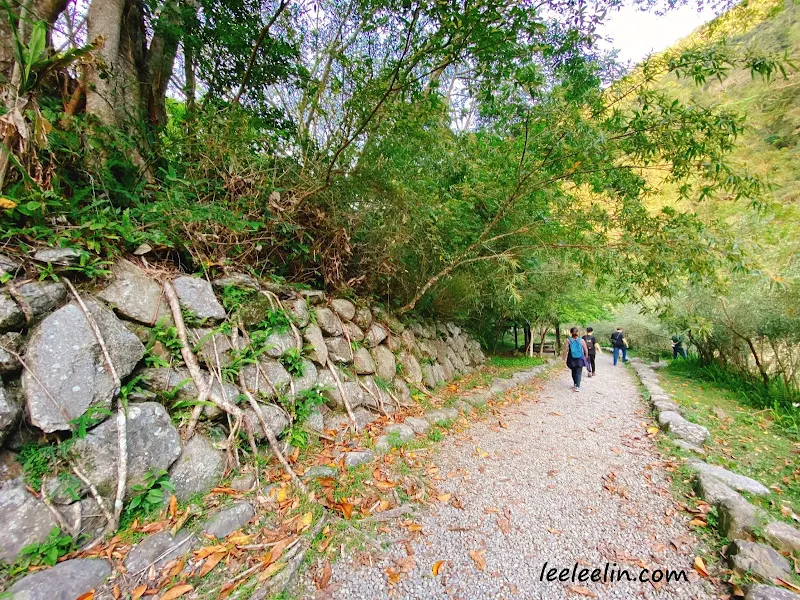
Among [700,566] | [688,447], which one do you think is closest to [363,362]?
[700,566]

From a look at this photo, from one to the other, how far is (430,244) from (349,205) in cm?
126

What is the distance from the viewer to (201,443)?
7.07ft

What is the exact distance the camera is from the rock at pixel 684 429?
3520 millimetres

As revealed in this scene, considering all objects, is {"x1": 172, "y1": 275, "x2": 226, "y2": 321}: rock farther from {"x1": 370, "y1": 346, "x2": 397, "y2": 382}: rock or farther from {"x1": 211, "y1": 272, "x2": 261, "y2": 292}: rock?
{"x1": 370, "y1": 346, "x2": 397, "y2": 382}: rock

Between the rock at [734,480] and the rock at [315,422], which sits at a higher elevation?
the rock at [315,422]

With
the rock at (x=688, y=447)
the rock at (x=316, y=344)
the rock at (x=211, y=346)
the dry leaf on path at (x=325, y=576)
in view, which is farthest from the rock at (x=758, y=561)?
the rock at (x=211, y=346)

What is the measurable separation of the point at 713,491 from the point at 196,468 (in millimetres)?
3914

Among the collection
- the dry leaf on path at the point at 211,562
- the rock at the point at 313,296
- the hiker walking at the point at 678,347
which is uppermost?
the rock at the point at 313,296

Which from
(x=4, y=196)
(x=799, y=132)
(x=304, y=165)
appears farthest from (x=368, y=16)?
(x=799, y=132)

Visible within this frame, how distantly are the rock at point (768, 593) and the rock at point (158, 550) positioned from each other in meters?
2.94

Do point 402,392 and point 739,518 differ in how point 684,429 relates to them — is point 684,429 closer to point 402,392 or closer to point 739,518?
point 739,518

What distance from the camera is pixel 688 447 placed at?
10.9 ft

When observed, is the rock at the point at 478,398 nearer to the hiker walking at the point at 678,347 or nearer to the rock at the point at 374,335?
the rock at the point at 374,335

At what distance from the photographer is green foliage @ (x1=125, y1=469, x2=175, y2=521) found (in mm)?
1770
